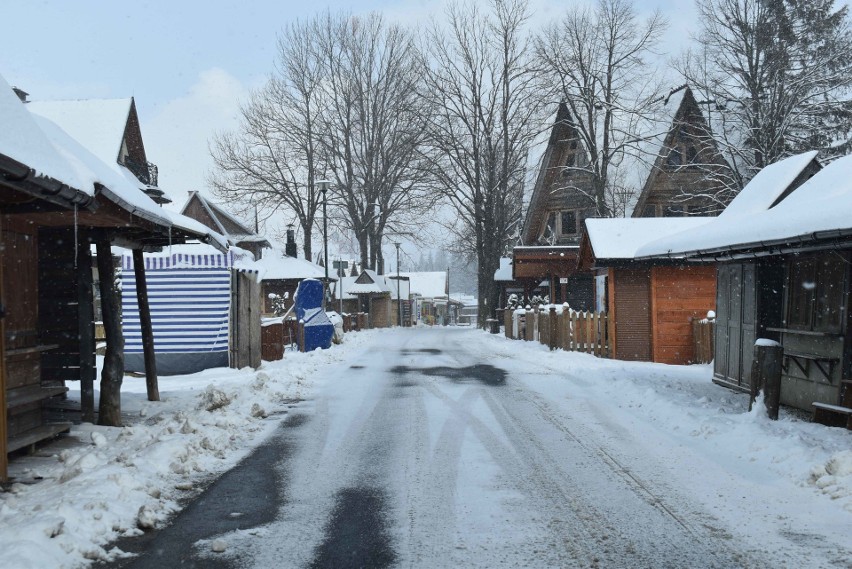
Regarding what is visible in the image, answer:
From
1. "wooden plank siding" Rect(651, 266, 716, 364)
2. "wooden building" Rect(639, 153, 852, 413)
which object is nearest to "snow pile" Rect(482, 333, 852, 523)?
"wooden building" Rect(639, 153, 852, 413)

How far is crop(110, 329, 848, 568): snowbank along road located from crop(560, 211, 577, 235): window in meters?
26.8

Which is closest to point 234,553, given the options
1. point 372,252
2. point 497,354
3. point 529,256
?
point 497,354

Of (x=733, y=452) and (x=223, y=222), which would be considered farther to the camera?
(x=223, y=222)

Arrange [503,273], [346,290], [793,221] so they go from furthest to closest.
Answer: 1. [346,290]
2. [503,273]
3. [793,221]

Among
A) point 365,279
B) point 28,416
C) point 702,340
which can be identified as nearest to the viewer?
point 28,416

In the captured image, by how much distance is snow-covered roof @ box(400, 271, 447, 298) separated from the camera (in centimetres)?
9844

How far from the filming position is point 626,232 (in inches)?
763

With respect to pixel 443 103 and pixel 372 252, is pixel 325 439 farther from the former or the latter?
pixel 372 252

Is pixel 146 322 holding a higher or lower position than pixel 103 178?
lower

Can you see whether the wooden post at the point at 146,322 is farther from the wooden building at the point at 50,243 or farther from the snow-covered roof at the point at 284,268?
the snow-covered roof at the point at 284,268

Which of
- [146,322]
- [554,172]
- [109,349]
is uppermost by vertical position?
[554,172]

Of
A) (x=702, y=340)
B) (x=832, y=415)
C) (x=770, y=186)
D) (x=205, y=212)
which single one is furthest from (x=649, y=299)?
(x=205, y=212)

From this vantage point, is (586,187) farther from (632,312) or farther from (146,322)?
(146,322)

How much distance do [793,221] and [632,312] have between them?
34.3 ft
